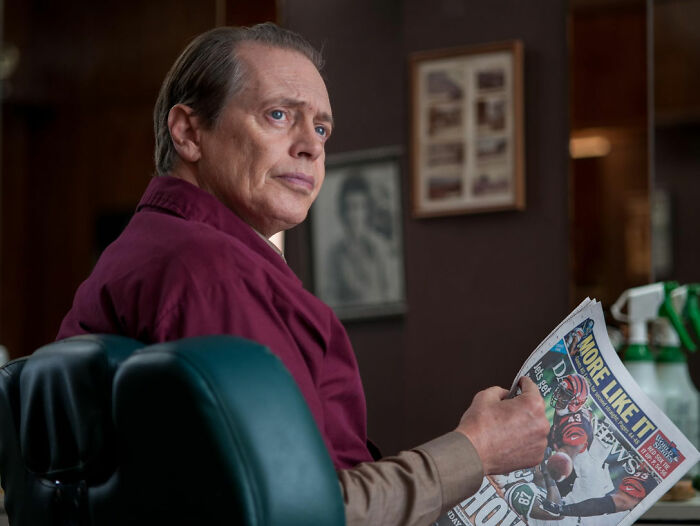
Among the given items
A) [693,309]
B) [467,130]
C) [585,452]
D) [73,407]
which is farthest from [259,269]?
[467,130]

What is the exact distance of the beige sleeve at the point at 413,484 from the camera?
91cm

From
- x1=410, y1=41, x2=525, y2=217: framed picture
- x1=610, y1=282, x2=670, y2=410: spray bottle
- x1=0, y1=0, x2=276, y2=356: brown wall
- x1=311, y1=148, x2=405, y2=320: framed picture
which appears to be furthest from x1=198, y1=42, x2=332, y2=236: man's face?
x1=0, y1=0, x2=276, y2=356: brown wall

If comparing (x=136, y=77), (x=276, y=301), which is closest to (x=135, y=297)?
(x=276, y=301)

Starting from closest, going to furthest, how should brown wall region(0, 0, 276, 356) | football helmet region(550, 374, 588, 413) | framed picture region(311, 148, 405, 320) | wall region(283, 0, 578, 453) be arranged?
football helmet region(550, 374, 588, 413) < wall region(283, 0, 578, 453) < framed picture region(311, 148, 405, 320) < brown wall region(0, 0, 276, 356)

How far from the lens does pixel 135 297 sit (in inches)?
37.6

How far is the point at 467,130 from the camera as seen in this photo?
3.06 m

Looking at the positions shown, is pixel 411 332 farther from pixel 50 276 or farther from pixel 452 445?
pixel 50 276

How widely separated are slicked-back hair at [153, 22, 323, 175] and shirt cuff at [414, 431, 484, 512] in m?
0.47

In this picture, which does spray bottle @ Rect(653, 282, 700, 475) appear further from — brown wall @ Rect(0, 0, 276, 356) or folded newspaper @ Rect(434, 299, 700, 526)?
brown wall @ Rect(0, 0, 276, 356)

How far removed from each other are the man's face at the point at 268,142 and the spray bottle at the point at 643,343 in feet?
2.75

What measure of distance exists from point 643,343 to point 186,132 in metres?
1.00

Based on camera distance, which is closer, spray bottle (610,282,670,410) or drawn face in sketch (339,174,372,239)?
spray bottle (610,282,670,410)

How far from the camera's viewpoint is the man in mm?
929

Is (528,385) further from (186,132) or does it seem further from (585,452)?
(186,132)
